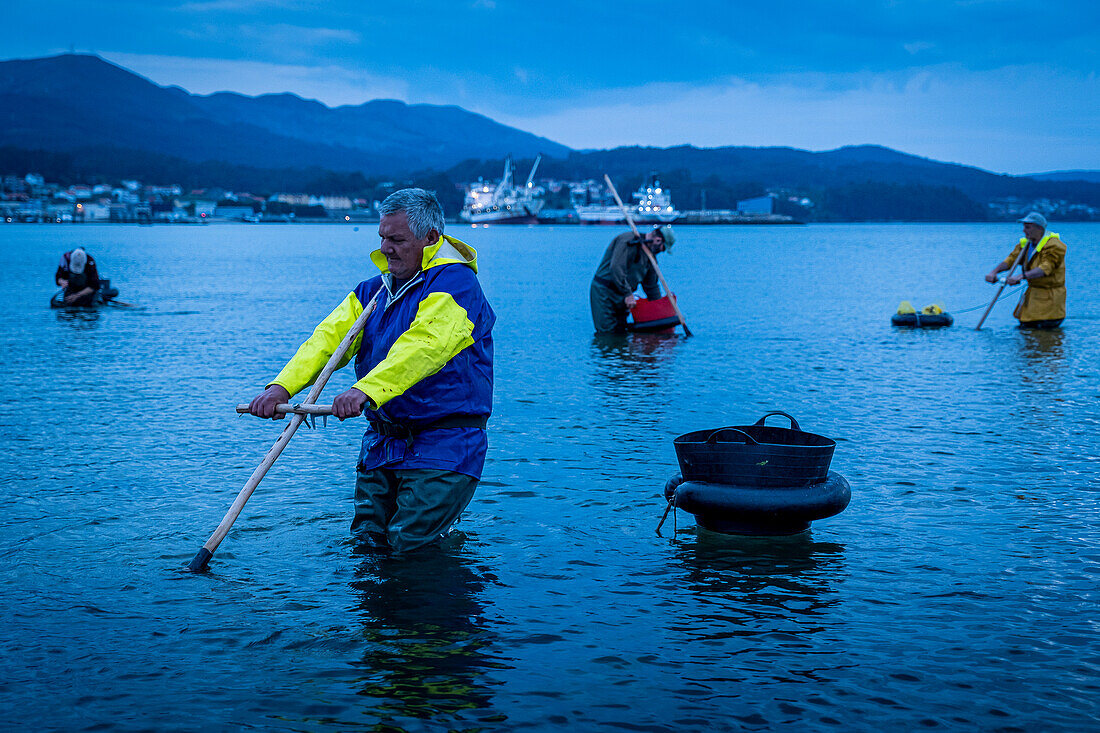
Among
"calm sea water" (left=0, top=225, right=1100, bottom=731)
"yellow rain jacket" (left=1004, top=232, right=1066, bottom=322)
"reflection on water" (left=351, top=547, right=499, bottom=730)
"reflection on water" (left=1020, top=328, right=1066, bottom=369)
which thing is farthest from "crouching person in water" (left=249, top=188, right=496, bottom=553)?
"yellow rain jacket" (left=1004, top=232, right=1066, bottom=322)

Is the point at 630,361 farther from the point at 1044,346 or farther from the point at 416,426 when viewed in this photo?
the point at 416,426

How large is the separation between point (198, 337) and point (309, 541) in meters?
13.6

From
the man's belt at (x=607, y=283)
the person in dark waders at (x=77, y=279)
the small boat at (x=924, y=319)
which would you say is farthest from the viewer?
the person in dark waders at (x=77, y=279)

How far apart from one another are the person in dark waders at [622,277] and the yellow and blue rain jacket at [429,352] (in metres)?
12.5

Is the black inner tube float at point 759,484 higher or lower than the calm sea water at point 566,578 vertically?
higher

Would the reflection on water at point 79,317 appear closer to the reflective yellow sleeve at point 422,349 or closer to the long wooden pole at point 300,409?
the long wooden pole at point 300,409

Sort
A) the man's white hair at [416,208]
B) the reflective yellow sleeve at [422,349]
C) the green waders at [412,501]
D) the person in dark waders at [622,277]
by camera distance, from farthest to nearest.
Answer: the person in dark waders at [622,277] → the green waders at [412,501] → the man's white hair at [416,208] → the reflective yellow sleeve at [422,349]

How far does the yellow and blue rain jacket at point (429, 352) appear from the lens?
5.29m

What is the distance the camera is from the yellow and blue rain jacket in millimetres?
5293

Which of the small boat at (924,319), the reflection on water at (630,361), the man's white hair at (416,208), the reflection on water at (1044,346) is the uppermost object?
the man's white hair at (416,208)

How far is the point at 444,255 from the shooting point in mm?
5539

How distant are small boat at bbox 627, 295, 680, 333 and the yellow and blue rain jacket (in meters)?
13.3

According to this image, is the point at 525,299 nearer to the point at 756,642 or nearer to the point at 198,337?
the point at 198,337

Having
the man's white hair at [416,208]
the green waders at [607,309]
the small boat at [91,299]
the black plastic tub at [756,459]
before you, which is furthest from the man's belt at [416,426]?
the small boat at [91,299]
